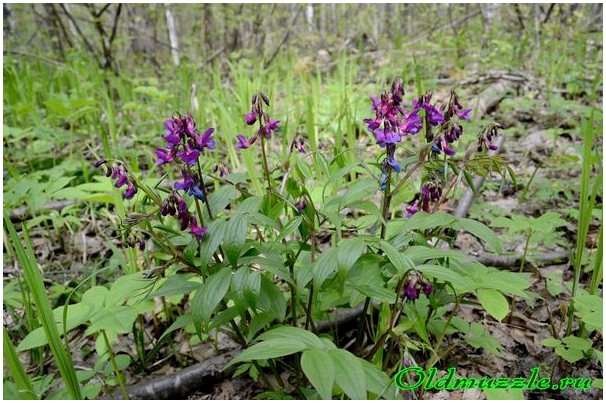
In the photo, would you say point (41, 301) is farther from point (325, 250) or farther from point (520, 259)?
point (520, 259)

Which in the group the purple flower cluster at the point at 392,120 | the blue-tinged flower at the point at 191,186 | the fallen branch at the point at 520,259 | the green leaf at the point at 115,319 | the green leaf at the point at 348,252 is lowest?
the fallen branch at the point at 520,259

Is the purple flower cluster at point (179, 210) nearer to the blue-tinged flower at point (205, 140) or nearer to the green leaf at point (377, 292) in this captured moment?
the blue-tinged flower at point (205, 140)

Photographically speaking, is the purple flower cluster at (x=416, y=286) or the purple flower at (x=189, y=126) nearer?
the purple flower cluster at (x=416, y=286)

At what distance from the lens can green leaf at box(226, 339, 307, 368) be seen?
3.29 feet

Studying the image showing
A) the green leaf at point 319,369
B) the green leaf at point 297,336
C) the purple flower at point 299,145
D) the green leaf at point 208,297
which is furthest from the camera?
the purple flower at point 299,145

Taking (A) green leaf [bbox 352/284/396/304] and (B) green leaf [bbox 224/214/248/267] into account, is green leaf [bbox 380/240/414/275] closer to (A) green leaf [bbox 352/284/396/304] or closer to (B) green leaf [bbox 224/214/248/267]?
(A) green leaf [bbox 352/284/396/304]

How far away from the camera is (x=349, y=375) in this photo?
98 centimetres

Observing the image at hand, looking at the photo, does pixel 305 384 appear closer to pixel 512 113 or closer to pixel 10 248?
pixel 10 248

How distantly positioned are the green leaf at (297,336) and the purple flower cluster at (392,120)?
0.57 metres

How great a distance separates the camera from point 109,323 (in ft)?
4.72

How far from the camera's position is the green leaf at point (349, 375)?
0.95 meters

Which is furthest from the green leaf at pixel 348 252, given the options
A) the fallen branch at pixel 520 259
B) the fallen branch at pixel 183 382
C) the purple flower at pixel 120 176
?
the fallen branch at pixel 520 259

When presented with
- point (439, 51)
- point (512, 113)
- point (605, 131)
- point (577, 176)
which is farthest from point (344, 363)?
point (439, 51)

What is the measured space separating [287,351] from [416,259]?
1.78ft
